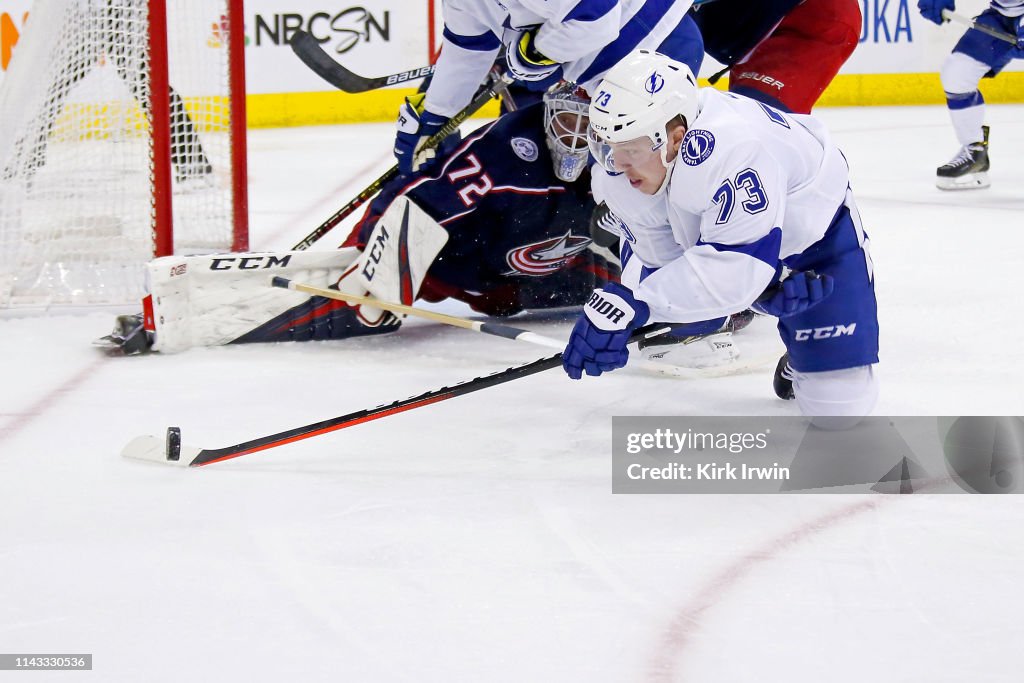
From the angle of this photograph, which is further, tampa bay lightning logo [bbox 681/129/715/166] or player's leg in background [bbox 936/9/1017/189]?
player's leg in background [bbox 936/9/1017/189]

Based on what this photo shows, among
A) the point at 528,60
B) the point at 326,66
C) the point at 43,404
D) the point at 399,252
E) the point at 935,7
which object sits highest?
the point at 935,7

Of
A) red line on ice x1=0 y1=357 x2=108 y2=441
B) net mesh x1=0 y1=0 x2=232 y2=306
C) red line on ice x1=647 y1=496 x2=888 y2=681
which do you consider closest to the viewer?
red line on ice x1=647 y1=496 x2=888 y2=681

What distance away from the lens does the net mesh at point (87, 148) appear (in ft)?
10.4

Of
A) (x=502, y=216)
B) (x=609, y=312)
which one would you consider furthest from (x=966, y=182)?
(x=609, y=312)

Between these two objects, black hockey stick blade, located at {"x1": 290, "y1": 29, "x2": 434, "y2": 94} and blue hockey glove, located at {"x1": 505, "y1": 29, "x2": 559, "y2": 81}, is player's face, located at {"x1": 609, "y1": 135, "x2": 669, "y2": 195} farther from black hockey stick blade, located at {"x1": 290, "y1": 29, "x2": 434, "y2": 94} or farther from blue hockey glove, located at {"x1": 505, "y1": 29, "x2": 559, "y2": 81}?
black hockey stick blade, located at {"x1": 290, "y1": 29, "x2": 434, "y2": 94}

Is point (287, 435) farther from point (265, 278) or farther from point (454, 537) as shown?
point (265, 278)

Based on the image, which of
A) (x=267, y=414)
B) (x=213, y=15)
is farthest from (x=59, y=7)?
(x=267, y=414)

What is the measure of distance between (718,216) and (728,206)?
0.07 feet

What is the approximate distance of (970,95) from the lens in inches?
189

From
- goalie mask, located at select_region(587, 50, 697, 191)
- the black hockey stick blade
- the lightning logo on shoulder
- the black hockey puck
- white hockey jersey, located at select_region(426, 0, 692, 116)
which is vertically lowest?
the black hockey puck

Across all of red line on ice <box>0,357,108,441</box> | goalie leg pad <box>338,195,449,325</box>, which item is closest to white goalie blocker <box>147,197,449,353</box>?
goalie leg pad <box>338,195,449,325</box>

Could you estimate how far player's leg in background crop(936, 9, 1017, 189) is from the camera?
15.7ft

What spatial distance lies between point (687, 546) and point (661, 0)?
125cm

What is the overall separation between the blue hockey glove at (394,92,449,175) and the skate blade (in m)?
2.59
